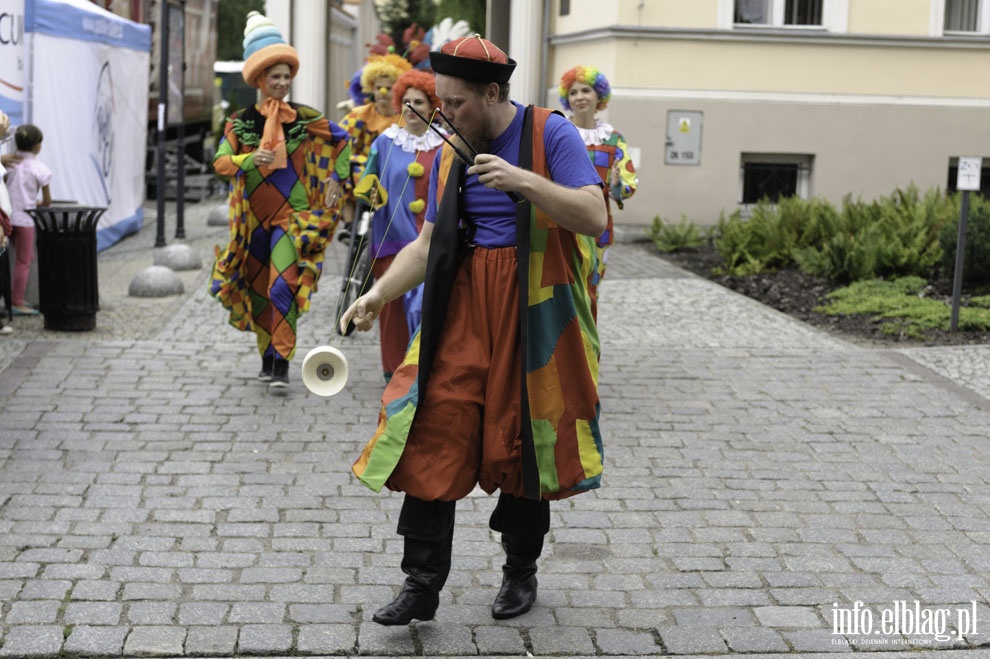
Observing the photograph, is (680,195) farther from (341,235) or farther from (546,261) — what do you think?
(546,261)

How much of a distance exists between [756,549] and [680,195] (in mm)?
11559

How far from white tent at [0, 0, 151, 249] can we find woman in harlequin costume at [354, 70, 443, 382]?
446 cm

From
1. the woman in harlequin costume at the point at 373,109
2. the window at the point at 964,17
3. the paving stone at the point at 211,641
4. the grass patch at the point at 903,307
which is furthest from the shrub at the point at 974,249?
the paving stone at the point at 211,641

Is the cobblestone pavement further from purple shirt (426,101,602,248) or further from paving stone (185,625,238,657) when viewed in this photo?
purple shirt (426,101,602,248)

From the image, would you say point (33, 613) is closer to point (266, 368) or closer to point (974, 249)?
point (266, 368)

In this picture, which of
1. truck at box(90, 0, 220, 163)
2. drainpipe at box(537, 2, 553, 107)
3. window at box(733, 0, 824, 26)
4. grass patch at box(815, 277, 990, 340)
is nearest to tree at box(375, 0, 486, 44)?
truck at box(90, 0, 220, 163)

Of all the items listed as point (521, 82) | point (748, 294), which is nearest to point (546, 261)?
point (748, 294)

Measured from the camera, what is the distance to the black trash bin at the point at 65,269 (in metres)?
10.1

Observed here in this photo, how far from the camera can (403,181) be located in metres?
8.14

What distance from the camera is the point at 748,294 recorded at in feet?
42.4

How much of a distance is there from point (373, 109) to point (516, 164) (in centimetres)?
601

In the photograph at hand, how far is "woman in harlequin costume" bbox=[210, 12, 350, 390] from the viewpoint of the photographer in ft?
27.1

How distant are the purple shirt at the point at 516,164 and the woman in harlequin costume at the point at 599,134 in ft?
13.5

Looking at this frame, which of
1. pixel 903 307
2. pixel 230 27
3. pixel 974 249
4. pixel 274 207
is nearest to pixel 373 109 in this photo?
pixel 274 207
